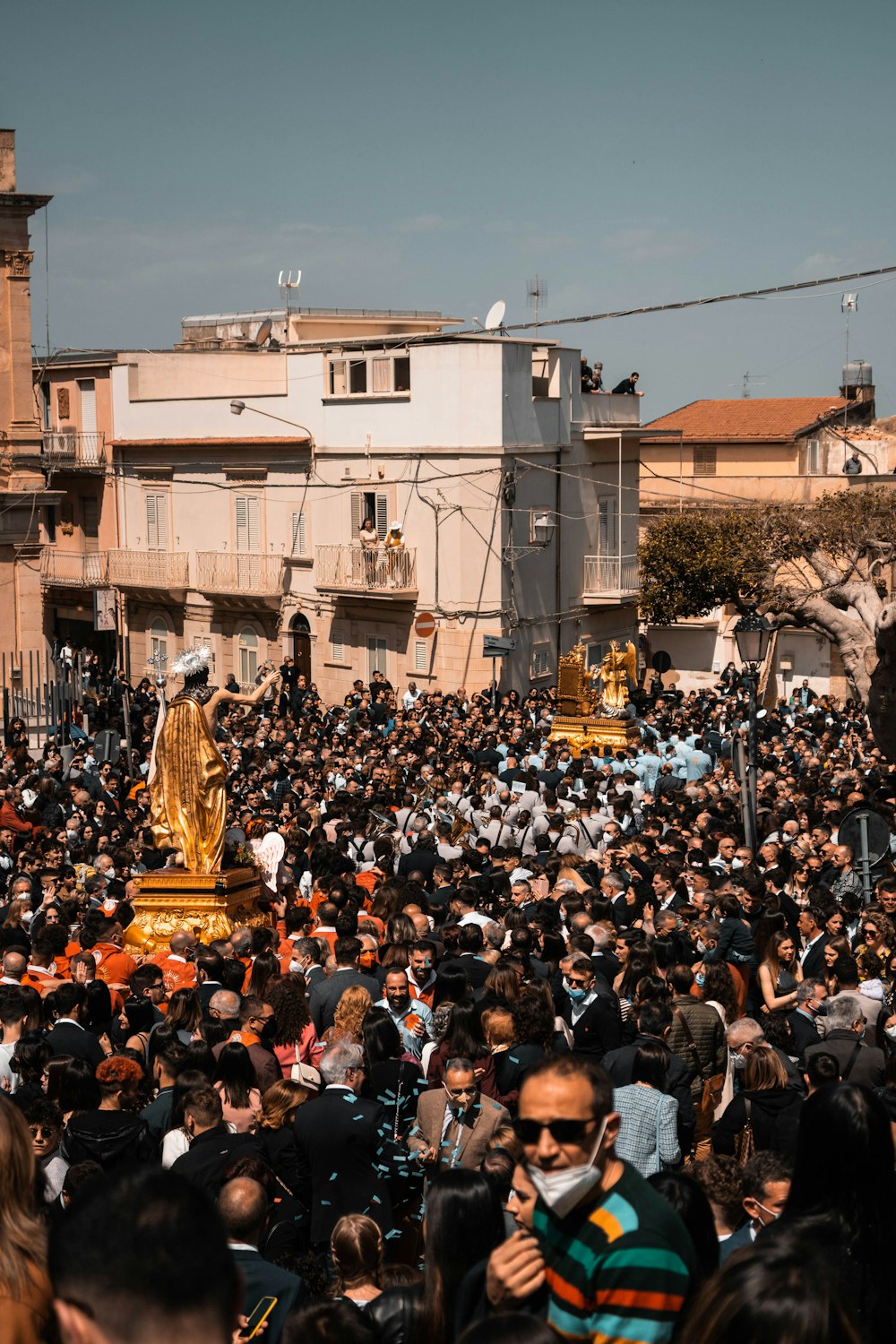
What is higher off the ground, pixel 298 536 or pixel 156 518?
pixel 156 518

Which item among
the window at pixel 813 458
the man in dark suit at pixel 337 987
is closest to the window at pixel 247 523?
the window at pixel 813 458

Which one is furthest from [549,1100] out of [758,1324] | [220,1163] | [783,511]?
[783,511]

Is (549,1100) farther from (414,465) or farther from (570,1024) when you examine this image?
(414,465)

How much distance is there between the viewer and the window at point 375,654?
1369 inches

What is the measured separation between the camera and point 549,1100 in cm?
338

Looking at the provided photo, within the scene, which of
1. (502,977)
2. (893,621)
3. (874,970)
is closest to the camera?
(502,977)

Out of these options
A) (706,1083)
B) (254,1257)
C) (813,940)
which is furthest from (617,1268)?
(813,940)

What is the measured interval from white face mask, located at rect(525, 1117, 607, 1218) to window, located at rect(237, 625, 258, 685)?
34661 mm

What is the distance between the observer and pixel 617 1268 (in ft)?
10.4

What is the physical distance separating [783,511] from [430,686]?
10995 mm

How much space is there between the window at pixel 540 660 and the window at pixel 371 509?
4.38m

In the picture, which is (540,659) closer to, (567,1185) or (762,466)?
(762,466)

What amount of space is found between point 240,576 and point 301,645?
2.34 metres

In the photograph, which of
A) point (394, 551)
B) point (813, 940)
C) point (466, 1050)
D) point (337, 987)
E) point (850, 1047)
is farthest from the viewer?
point (394, 551)
